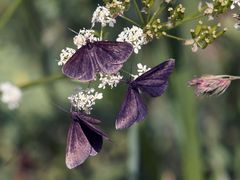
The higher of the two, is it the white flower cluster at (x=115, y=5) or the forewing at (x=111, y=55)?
the white flower cluster at (x=115, y=5)

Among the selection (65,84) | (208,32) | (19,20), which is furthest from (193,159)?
(19,20)

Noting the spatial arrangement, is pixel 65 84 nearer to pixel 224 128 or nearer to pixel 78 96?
pixel 224 128

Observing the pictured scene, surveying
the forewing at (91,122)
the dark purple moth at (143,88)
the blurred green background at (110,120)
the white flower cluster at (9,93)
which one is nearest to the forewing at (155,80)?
the dark purple moth at (143,88)

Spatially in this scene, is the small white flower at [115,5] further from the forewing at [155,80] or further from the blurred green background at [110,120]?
the blurred green background at [110,120]

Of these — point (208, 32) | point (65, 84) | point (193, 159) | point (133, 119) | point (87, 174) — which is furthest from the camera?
point (65, 84)

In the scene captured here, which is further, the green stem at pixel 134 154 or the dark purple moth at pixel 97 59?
the green stem at pixel 134 154

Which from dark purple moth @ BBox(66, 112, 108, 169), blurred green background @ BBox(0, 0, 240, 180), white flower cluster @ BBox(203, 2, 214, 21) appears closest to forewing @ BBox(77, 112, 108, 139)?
dark purple moth @ BBox(66, 112, 108, 169)
